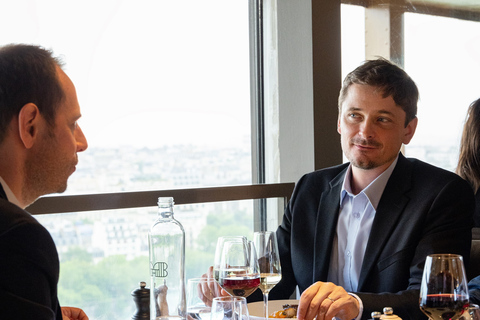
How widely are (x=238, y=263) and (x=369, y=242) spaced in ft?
2.35

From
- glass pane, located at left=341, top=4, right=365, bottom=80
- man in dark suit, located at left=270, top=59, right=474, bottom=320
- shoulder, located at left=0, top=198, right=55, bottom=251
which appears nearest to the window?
glass pane, located at left=341, top=4, right=365, bottom=80

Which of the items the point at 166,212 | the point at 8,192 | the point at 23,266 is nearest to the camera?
the point at 23,266

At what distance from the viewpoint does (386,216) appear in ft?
6.36

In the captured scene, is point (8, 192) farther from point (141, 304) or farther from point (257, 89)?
point (257, 89)

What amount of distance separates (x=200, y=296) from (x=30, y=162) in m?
0.51

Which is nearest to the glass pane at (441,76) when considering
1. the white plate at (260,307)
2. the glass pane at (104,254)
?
the glass pane at (104,254)

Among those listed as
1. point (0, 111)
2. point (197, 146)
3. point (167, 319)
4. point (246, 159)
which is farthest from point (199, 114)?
point (0, 111)

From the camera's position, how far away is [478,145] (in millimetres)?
3082

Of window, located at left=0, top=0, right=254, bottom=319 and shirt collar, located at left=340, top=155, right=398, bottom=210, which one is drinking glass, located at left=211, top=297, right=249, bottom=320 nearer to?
shirt collar, located at left=340, top=155, right=398, bottom=210

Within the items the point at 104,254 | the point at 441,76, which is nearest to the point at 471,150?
the point at 441,76

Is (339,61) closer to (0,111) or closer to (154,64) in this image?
(154,64)

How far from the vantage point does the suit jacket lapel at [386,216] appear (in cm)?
190

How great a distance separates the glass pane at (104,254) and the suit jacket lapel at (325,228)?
69 cm

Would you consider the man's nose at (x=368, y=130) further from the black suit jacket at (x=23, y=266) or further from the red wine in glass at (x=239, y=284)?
the black suit jacket at (x=23, y=266)
